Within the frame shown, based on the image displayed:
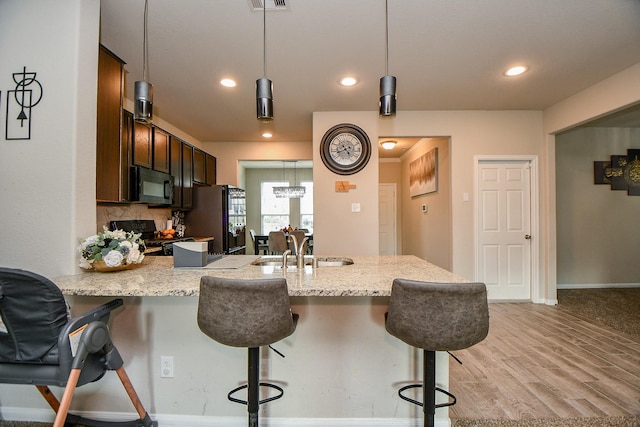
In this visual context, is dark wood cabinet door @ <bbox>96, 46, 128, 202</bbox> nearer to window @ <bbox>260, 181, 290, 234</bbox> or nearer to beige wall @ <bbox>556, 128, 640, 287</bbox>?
beige wall @ <bbox>556, 128, 640, 287</bbox>

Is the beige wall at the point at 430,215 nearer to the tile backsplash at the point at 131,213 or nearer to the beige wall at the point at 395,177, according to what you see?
the beige wall at the point at 395,177

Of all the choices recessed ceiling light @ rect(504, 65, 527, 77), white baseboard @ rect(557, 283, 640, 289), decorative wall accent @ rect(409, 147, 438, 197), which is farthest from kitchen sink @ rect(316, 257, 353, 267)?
white baseboard @ rect(557, 283, 640, 289)

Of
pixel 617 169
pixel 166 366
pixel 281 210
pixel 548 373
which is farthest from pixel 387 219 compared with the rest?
pixel 166 366

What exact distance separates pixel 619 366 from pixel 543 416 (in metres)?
1.16

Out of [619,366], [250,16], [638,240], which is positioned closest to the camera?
[250,16]

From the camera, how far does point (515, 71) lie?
114 inches

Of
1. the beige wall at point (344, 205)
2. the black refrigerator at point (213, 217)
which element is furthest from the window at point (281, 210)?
the beige wall at point (344, 205)

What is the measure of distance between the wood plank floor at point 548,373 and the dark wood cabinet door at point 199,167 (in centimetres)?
409

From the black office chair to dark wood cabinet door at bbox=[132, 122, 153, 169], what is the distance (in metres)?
2.17

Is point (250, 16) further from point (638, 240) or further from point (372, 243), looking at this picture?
point (638, 240)

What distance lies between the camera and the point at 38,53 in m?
1.75

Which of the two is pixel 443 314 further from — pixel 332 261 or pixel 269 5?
pixel 269 5

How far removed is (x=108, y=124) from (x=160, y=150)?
1.28 m

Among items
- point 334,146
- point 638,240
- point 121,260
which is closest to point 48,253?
point 121,260
